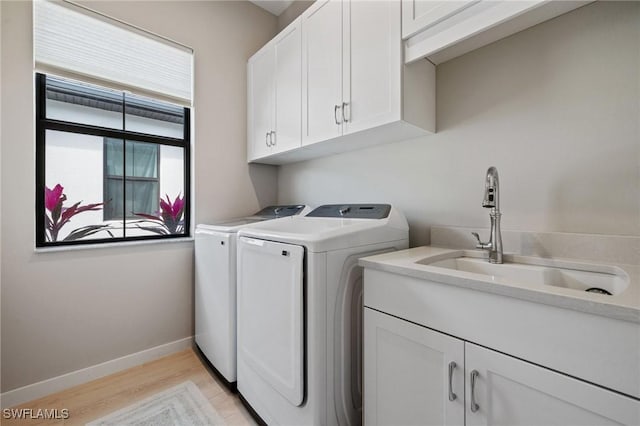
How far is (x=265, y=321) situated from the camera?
4.50 feet

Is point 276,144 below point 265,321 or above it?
above

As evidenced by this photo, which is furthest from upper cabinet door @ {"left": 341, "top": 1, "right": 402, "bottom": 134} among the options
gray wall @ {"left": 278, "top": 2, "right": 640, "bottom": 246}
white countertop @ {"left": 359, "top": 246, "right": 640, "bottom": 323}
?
white countertop @ {"left": 359, "top": 246, "right": 640, "bottom": 323}

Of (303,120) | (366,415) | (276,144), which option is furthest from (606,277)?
(276,144)

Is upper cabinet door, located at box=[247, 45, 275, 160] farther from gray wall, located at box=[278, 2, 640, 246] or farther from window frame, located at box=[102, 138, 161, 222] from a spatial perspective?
gray wall, located at box=[278, 2, 640, 246]

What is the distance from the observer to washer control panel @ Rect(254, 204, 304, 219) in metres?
2.20

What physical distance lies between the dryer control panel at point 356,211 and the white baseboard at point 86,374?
5.07 feet

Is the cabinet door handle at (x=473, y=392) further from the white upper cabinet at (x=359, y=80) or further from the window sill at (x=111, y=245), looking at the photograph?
the window sill at (x=111, y=245)

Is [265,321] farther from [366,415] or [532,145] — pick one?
[532,145]

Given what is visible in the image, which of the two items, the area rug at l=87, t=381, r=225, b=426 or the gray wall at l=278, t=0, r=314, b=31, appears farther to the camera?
the gray wall at l=278, t=0, r=314, b=31

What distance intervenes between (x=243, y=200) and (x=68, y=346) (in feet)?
5.11

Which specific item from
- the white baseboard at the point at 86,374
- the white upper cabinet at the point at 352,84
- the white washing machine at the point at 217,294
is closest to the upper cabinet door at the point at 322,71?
the white upper cabinet at the point at 352,84

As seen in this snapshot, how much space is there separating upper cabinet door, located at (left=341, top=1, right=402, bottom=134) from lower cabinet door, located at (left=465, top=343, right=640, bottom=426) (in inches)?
42.5

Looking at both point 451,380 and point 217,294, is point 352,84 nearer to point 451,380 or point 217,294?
point 451,380

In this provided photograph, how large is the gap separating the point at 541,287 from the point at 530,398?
303 millimetres
